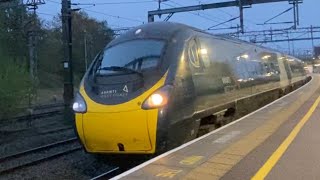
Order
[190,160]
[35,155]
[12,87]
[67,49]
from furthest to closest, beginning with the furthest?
[67,49] → [12,87] → [35,155] → [190,160]

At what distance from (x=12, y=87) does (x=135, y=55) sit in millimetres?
15319

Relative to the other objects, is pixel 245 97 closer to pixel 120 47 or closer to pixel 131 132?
pixel 120 47

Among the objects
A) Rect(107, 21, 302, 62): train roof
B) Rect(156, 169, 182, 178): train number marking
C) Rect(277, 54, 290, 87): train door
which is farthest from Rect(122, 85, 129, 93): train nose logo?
Rect(277, 54, 290, 87): train door

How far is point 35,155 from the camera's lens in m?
15.1

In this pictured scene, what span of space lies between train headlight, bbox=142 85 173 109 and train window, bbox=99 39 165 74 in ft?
2.26

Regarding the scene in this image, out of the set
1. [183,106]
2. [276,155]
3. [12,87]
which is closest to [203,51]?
[183,106]

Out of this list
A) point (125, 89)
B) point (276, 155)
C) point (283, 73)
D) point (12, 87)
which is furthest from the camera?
point (283, 73)

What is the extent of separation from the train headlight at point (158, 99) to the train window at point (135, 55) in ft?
2.26

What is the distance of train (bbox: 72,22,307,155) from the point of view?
9149 millimetres

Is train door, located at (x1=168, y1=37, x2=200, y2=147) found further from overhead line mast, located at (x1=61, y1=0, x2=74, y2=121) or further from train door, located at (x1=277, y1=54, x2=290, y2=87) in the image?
train door, located at (x1=277, y1=54, x2=290, y2=87)

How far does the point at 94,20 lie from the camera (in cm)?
7581


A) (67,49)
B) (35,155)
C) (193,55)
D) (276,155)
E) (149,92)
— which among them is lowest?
(35,155)

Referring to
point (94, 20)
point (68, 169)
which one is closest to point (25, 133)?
point (68, 169)

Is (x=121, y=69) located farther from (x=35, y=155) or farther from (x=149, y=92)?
(x=35, y=155)
